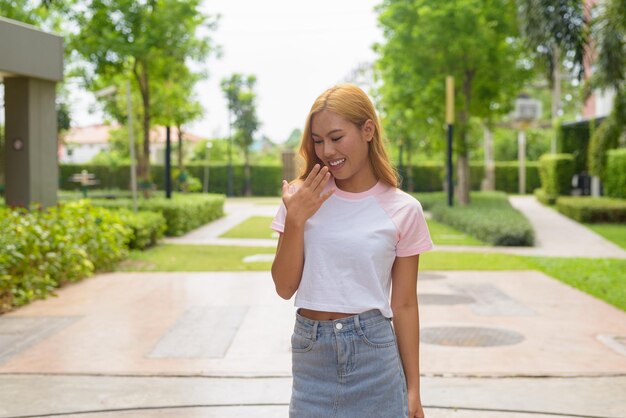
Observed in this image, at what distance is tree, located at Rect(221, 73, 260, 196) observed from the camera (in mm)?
53969

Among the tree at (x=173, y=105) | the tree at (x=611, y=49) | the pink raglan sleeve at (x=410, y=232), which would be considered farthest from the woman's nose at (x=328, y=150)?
the tree at (x=173, y=105)

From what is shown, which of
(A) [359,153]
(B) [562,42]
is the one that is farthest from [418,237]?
(B) [562,42]

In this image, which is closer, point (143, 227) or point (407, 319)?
point (407, 319)

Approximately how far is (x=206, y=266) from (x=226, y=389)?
24.4ft

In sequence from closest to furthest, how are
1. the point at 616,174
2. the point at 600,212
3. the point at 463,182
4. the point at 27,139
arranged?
the point at 27,139 < the point at 600,212 < the point at 616,174 < the point at 463,182

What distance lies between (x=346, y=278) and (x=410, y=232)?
0.80ft

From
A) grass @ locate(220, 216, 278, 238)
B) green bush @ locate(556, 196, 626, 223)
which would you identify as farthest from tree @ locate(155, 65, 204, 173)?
green bush @ locate(556, 196, 626, 223)

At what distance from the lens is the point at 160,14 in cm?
2170

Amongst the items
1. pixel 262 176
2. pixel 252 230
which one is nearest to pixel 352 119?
pixel 252 230

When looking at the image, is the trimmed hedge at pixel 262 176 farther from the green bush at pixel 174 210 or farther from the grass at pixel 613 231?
the green bush at pixel 174 210

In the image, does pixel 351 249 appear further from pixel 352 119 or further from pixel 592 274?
pixel 592 274

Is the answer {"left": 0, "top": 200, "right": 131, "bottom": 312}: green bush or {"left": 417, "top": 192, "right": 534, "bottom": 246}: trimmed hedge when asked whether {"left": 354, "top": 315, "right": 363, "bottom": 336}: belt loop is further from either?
Result: {"left": 417, "top": 192, "right": 534, "bottom": 246}: trimmed hedge

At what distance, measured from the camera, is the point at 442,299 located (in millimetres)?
9586

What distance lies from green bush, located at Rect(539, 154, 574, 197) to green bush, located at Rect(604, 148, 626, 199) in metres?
5.93
